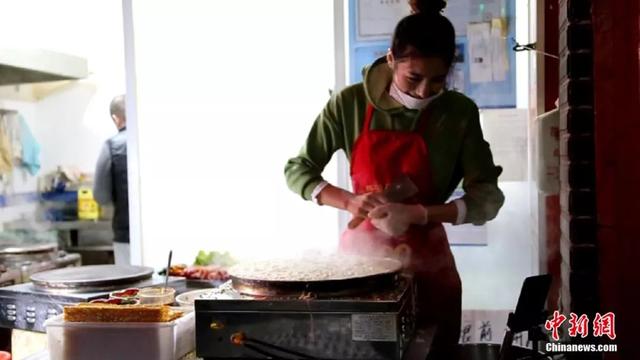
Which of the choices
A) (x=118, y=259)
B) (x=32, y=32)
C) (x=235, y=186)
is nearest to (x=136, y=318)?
(x=235, y=186)

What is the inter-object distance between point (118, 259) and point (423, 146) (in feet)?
7.48

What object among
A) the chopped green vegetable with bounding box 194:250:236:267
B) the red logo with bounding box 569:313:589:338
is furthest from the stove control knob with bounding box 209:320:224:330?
the red logo with bounding box 569:313:589:338

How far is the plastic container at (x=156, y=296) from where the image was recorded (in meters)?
2.05

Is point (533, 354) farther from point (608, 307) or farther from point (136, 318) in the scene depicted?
point (136, 318)

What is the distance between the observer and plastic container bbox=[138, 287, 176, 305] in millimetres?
2047

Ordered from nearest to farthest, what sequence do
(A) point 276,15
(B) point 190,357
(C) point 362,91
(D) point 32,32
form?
(B) point 190,357, (C) point 362,91, (A) point 276,15, (D) point 32,32

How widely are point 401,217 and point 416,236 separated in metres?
0.10

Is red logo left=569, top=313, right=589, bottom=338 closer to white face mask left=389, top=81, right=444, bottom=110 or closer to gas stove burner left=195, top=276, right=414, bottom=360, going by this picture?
A: gas stove burner left=195, top=276, right=414, bottom=360

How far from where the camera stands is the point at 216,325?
5.73 feet

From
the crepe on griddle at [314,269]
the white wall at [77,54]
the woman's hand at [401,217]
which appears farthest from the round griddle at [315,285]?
the white wall at [77,54]

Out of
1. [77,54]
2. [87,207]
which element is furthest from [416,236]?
[87,207]

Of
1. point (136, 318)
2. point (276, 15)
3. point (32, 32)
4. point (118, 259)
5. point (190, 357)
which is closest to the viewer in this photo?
point (136, 318)

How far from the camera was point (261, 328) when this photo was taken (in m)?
1.73

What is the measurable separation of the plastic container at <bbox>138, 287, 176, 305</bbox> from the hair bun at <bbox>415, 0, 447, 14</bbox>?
4.51ft
